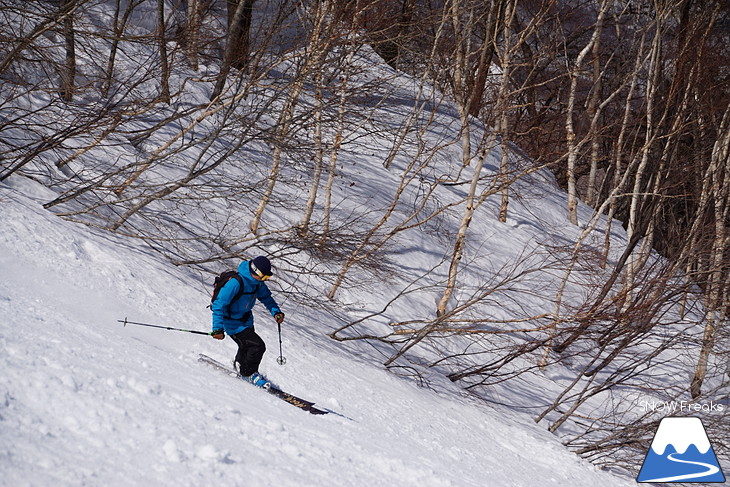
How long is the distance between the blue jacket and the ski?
1.22 ft

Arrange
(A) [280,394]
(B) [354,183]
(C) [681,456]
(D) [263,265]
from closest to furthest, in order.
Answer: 1. (A) [280,394]
2. (D) [263,265]
3. (C) [681,456]
4. (B) [354,183]

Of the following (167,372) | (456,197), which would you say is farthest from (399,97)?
(167,372)

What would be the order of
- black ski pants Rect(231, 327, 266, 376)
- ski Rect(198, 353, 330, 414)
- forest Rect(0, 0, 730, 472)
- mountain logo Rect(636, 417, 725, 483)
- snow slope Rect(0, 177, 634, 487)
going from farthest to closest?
forest Rect(0, 0, 730, 472) → mountain logo Rect(636, 417, 725, 483) → black ski pants Rect(231, 327, 266, 376) → ski Rect(198, 353, 330, 414) → snow slope Rect(0, 177, 634, 487)

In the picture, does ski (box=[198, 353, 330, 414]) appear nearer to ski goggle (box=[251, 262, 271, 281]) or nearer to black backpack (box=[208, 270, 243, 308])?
black backpack (box=[208, 270, 243, 308])

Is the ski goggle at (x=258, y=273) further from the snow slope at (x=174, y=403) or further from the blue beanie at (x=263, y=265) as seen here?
the snow slope at (x=174, y=403)

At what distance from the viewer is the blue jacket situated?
6762 millimetres

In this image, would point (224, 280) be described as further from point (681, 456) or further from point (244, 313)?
point (681, 456)

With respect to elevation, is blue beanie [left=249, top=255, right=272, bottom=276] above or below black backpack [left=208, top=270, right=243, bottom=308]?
above

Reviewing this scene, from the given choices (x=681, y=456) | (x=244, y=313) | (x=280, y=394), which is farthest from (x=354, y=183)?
(x=681, y=456)

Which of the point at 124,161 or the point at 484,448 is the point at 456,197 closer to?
the point at 124,161

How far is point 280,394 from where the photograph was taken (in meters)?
6.59

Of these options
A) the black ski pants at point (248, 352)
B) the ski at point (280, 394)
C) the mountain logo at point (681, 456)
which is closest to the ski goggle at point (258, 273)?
the black ski pants at point (248, 352)

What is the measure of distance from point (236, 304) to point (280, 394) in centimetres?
112

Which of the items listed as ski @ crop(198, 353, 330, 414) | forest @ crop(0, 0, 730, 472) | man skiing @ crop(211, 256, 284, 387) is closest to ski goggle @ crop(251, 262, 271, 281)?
man skiing @ crop(211, 256, 284, 387)
